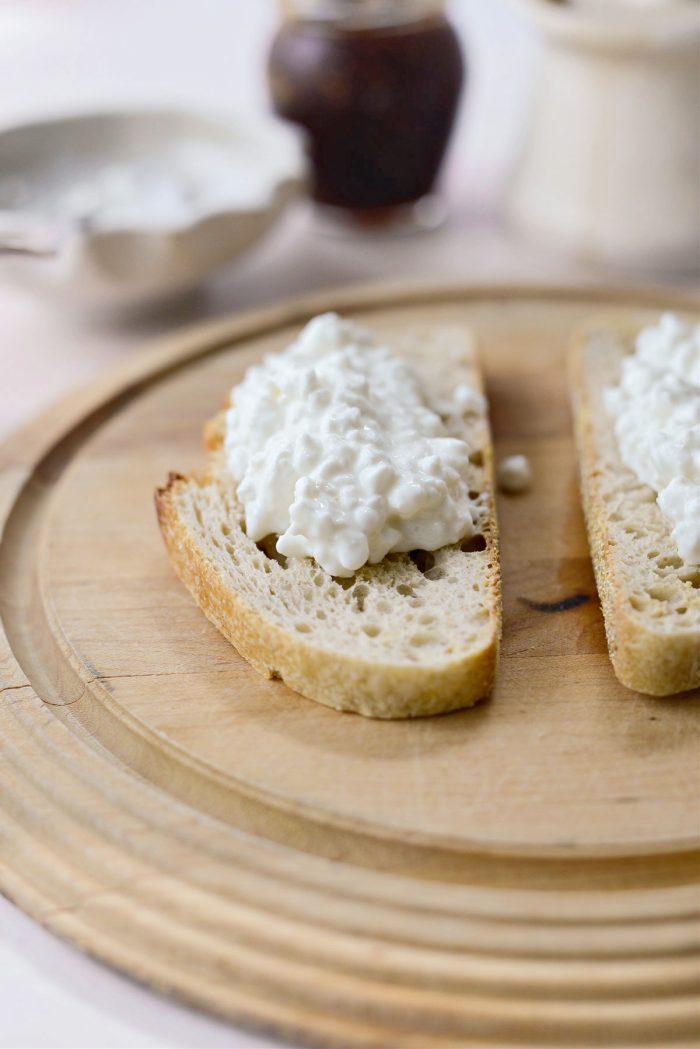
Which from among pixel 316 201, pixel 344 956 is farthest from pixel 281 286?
pixel 344 956

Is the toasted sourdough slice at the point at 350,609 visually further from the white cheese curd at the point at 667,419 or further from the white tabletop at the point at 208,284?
the white tabletop at the point at 208,284

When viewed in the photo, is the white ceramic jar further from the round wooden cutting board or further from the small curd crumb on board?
the round wooden cutting board

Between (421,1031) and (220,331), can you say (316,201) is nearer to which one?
(220,331)

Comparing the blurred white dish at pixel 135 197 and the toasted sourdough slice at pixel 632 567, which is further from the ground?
the blurred white dish at pixel 135 197

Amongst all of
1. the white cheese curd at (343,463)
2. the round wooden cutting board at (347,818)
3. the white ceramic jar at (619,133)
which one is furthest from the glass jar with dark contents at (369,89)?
the round wooden cutting board at (347,818)

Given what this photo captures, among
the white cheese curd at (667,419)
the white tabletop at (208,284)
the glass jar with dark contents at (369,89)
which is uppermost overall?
the glass jar with dark contents at (369,89)

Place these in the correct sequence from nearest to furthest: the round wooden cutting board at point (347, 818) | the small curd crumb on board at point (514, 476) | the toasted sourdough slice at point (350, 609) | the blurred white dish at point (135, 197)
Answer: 1. the round wooden cutting board at point (347, 818)
2. the toasted sourdough slice at point (350, 609)
3. the small curd crumb on board at point (514, 476)
4. the blurred white dish at point (135, 197)

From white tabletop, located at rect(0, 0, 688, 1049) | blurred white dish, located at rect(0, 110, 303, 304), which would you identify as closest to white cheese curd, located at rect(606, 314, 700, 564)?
white tabletop, located at rect(0, 0, 688, 1049)
